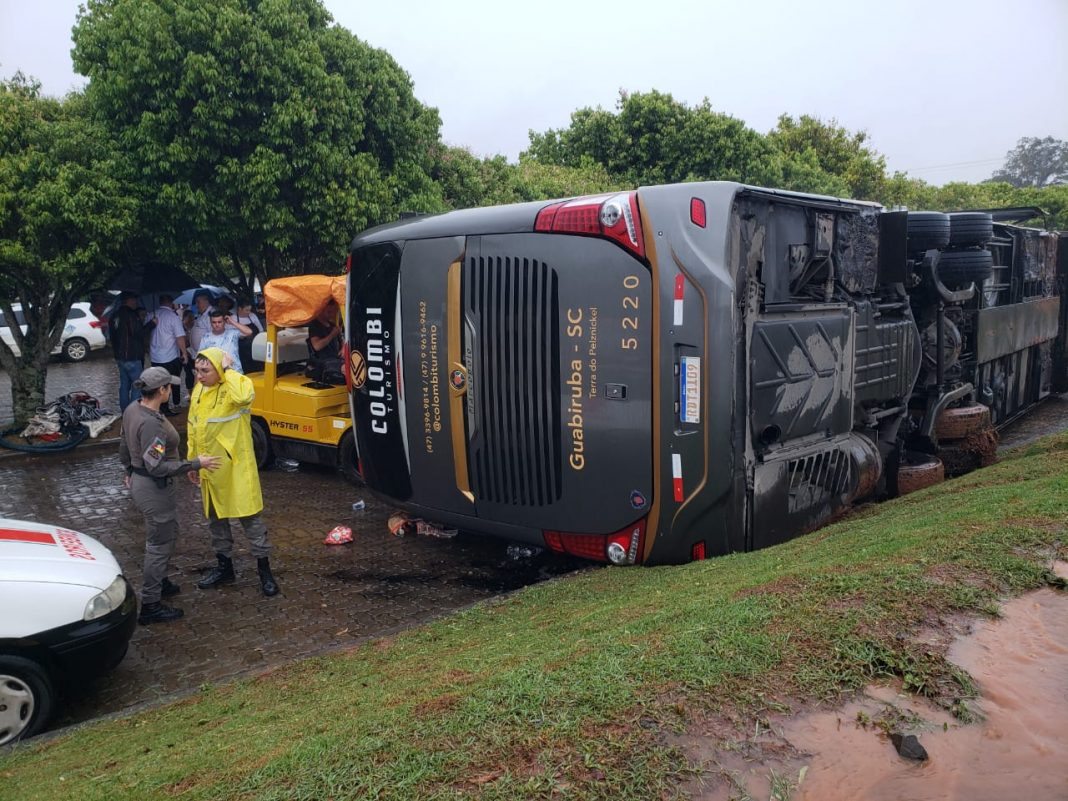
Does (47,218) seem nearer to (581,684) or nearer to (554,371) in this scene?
(554,371)

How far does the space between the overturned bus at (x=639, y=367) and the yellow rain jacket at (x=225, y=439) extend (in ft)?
3.55

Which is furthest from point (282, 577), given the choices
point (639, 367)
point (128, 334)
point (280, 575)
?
point (128, 334)

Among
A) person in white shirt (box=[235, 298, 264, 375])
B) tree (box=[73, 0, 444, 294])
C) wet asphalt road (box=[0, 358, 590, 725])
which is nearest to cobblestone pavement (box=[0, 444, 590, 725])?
wet asphalt road (box=[0, 358, 590, 725])

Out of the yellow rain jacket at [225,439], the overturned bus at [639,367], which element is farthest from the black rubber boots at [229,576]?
the overturned bus at [639,367]

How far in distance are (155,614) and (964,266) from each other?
7.60m

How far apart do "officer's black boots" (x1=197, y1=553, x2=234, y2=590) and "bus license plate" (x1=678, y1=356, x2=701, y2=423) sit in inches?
148

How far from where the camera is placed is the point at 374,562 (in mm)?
7098

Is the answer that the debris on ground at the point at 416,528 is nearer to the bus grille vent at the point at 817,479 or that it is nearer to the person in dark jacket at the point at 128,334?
the bus grille vent at the point at 817,479

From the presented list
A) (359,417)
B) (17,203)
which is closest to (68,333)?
(17,203)

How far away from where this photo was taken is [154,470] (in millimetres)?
5809

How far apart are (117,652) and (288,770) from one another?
2.60 meters

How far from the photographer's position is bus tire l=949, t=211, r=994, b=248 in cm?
796

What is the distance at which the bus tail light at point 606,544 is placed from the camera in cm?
558

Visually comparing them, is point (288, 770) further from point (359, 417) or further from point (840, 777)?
point (359, 417)
